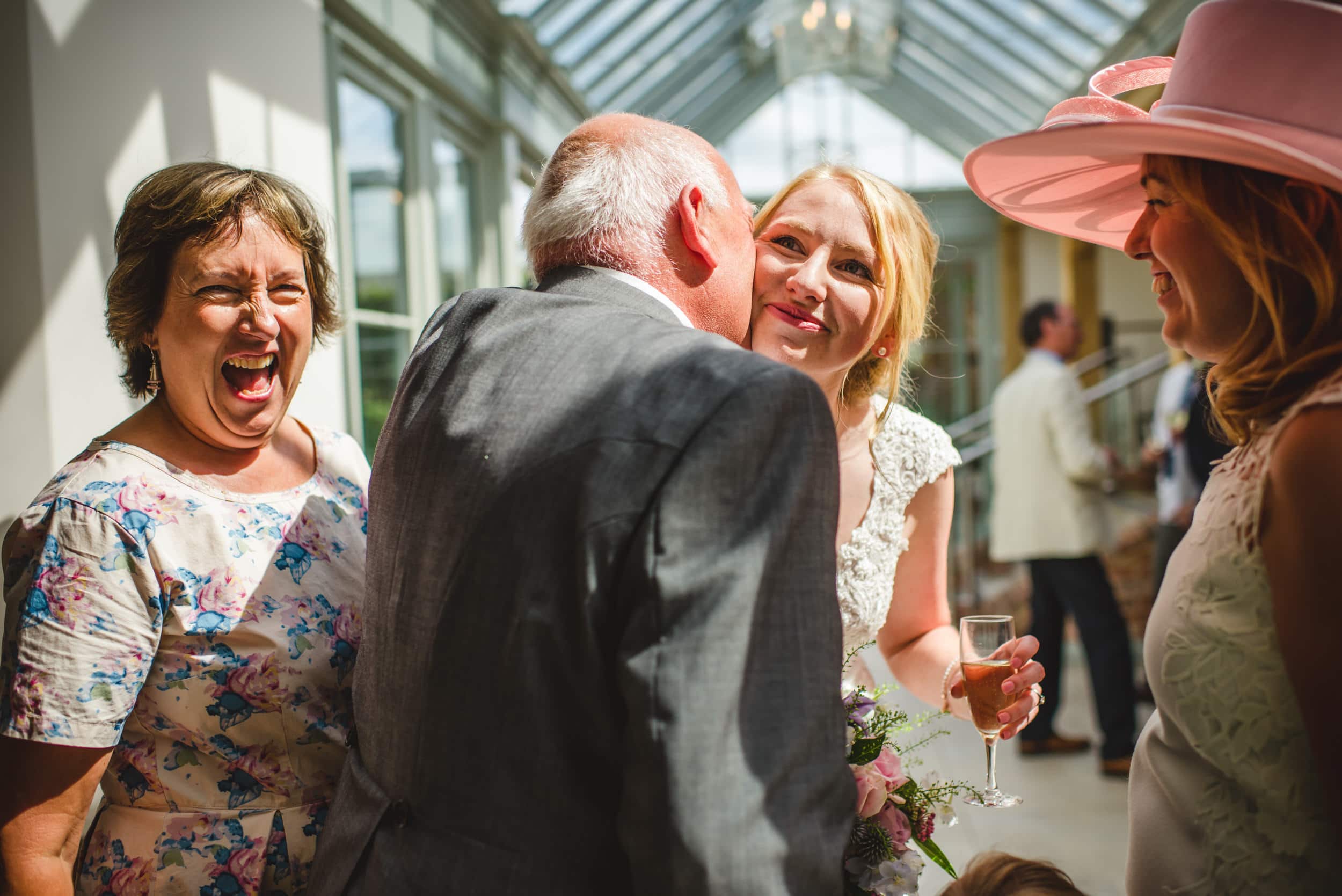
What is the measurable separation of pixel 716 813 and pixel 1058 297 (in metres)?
12.2

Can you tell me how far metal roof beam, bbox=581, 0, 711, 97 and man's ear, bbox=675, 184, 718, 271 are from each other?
755 centimetres

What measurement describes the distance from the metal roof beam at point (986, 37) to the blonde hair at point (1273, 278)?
869 cm

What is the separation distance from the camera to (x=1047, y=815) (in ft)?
13.0

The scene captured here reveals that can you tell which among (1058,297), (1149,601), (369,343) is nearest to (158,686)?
(369,343)

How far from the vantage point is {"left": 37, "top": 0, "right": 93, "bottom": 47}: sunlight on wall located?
2.05 metres

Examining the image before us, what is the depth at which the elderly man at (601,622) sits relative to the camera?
0.98 meters

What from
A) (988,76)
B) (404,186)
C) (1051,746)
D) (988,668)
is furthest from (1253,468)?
(988,76)

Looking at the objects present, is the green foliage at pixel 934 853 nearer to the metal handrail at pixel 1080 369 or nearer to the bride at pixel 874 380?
the bride at pixel 874 380

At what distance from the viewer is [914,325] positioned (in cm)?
211

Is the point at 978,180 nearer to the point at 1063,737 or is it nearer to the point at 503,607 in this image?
the point at 503,607

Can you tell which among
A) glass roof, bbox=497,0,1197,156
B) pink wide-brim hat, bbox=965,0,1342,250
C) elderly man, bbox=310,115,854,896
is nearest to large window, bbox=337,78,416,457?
glass roof, bbox=497,0,1197,156

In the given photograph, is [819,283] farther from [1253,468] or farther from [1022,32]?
[1022,32]

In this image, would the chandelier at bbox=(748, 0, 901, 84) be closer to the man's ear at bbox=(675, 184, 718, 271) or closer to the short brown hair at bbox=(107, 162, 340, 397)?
the short brown hair at bbox=(107, 162, 340, 397)

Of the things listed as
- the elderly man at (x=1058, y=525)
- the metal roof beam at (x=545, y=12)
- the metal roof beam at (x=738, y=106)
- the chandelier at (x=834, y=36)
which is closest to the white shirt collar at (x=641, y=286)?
the elderly man at (x=1058, y=525)
